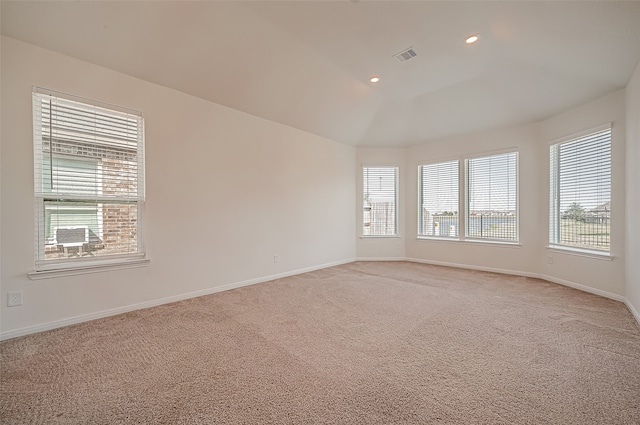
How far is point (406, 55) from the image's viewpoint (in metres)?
3.64

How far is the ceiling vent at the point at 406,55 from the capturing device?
354cm

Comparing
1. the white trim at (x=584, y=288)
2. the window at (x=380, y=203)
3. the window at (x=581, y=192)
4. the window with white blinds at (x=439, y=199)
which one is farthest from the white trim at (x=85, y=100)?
the white trim at (x=584, y=288)

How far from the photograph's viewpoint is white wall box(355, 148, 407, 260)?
6477 mm

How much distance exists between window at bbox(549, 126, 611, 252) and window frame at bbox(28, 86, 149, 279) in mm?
6177

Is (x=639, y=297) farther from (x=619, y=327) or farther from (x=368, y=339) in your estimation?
(x=368, y=339)

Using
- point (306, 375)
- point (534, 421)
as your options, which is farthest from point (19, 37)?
point (534, 421)

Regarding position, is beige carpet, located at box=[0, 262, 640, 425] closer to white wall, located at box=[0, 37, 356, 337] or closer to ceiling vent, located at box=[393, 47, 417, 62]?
white wall, located at box=[0, 37, 356, 337]

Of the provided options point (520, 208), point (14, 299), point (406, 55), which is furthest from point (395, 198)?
point (14, 299)

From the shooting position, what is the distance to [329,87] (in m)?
4.31

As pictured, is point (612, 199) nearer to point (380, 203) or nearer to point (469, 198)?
point (469, 198)

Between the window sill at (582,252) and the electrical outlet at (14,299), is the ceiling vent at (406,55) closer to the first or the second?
the window sill at (582,252)

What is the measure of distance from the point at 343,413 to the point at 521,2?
386cm

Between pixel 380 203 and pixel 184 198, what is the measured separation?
4362 mm

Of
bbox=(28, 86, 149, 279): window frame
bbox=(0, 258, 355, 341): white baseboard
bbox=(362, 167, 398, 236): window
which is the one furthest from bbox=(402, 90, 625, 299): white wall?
bbox=(28, 86, 149, 279): window frame
